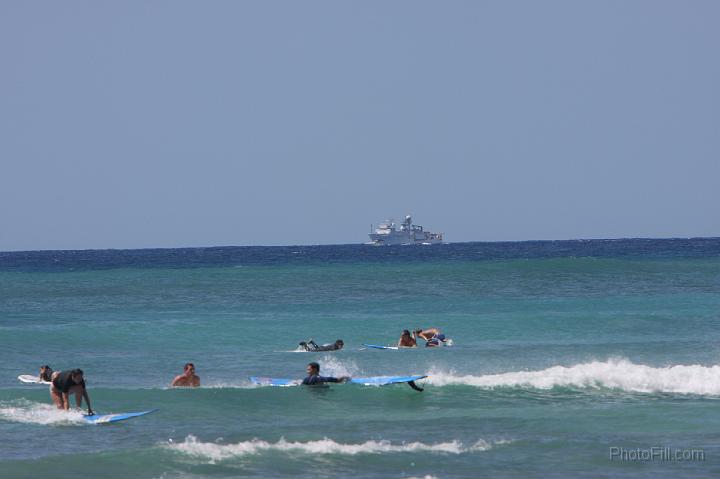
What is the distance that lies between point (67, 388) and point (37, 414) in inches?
30.6

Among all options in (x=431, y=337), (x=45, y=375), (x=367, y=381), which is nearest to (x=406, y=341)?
(x=431, y=337)

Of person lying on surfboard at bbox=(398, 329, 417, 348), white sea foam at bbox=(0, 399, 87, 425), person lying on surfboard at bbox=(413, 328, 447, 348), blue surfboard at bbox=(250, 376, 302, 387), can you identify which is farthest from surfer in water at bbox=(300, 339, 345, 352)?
white sea foam at bbox=(0, 399, 87, 425)

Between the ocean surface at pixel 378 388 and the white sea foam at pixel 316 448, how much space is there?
0.05m

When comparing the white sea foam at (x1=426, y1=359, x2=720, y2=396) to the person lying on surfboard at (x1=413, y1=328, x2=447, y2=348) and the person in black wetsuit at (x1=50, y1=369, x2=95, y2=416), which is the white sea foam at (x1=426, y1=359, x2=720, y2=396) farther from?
the person in black wetsuit at (x1=50, y1=369, x2=95, y2=416)

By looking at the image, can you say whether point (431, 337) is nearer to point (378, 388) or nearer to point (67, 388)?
point (378, 388)

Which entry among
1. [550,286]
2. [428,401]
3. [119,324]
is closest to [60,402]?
[428,401]

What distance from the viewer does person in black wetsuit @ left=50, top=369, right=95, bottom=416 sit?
20.5 metres

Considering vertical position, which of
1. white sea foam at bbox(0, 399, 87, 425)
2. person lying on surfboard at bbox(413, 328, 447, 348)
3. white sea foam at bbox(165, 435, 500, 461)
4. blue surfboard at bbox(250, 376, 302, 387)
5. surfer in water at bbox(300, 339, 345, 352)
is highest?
person lying on surfboard at bbox(413, 328, 447, 348)

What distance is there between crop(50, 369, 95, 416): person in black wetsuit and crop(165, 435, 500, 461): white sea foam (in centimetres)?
364

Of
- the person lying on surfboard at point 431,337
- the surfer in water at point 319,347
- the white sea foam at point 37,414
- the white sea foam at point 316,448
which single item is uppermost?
the person lying on surfboard at point 431,337

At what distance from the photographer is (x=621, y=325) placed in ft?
121

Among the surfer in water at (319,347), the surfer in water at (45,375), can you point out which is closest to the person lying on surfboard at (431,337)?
the surfer in water at (319,347)

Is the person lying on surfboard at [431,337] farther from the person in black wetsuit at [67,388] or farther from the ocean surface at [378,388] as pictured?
the person in black wetsuit at [67,388]

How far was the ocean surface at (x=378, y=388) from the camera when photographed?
54.2 ft
